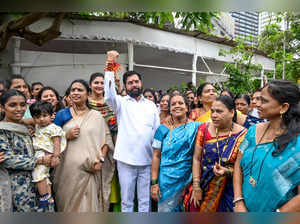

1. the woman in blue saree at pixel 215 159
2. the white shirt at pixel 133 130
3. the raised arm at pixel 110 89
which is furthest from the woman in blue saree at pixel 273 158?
the raised arm at pixel 110 89

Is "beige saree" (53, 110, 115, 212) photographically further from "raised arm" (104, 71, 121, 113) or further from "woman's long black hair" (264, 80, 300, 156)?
"woman's long black hair" (264, 80, 300, 156)

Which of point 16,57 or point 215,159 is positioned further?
point 16,57

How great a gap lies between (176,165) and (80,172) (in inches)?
36.0

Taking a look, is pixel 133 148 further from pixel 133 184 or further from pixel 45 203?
pixel 45 203

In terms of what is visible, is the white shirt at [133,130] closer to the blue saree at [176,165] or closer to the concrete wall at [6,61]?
the blue saree at [176,165]

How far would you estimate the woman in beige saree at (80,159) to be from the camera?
8.29ft

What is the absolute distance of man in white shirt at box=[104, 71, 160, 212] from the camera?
262 cm

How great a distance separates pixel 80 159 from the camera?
2.52 metres

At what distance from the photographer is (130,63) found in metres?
6.78

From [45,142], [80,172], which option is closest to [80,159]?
[80,172]

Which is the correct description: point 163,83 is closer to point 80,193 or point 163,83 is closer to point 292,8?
point 80,193

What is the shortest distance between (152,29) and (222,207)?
5.72 metres

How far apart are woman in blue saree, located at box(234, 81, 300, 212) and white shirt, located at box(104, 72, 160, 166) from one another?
46.5 inches
